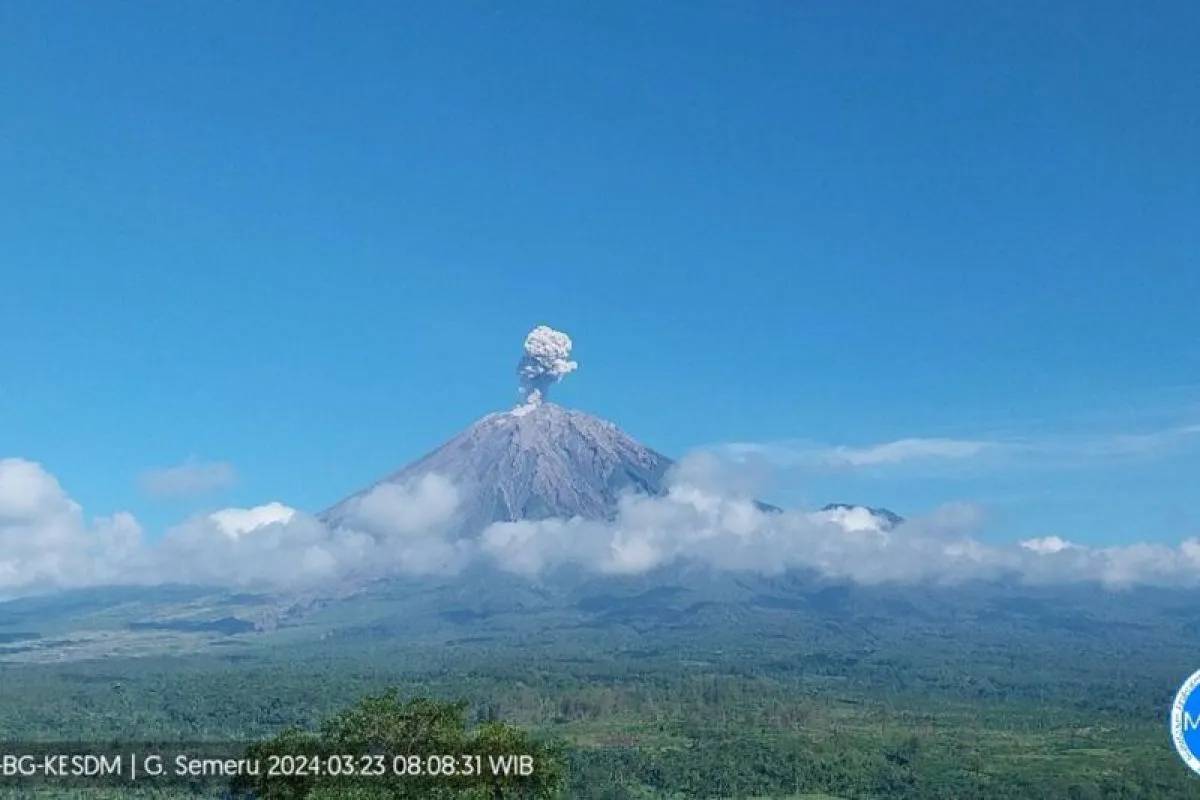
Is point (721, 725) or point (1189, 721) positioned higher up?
point (1189, 721)

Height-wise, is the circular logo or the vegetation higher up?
the circular logo

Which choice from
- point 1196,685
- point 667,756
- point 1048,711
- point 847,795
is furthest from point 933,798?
point 1196,685

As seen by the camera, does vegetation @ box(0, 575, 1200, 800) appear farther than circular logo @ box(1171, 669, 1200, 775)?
Yes

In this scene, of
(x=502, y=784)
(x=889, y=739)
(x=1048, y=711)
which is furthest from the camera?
(x=1048, y=711)

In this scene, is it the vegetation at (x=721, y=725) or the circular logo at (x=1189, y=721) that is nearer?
the circular logo at (x=1189, y=721)

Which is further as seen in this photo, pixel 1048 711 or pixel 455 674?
pixel 455 674

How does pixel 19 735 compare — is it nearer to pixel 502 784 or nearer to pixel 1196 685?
pixel 502 784

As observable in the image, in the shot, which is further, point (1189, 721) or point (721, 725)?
point (721, 725)

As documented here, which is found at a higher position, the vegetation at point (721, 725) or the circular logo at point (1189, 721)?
A: the circular logo at point (1189, 721)
